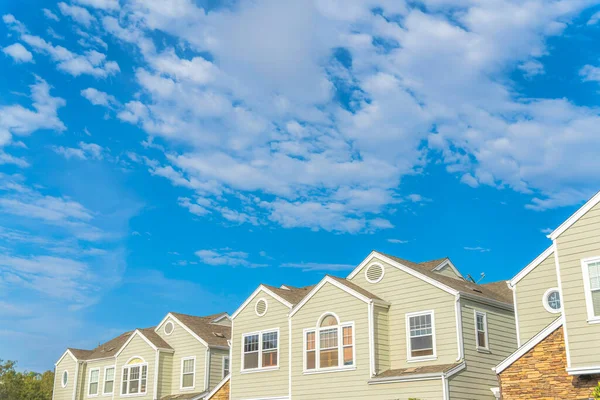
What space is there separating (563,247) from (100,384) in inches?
1244

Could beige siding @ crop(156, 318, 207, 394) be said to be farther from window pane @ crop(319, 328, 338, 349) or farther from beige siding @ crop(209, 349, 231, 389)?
window pane @ crop(319, 328, 338, 349)

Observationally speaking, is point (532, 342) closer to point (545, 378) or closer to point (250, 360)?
point (545, 378)

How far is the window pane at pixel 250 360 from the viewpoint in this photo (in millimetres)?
31673

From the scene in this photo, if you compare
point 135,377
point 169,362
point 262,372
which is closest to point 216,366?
point 169,362

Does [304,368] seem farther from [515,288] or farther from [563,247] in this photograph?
[563,247]

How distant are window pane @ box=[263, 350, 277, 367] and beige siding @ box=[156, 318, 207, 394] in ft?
21.5

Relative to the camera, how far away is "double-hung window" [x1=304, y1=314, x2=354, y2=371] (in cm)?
2748

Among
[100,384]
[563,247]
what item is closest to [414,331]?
[563,247]

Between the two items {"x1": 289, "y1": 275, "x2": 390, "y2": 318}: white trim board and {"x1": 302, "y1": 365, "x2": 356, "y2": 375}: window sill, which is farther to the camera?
{"x1": 289, "y1": 275, "x2": 390, "y2": 318}: white trim board

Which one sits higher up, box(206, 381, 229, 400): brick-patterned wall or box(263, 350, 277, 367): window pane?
Answer: box(263, 350, 277, 367): window pane

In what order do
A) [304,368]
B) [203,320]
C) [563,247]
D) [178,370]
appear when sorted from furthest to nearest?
[203,320] < [178,370] < [304,368] < [563,247]

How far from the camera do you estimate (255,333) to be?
106ft

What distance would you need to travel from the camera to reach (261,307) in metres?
32.5

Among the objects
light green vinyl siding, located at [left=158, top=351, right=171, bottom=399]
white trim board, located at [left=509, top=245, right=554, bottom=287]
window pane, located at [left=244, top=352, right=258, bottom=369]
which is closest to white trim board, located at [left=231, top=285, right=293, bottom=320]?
window pane, located at [left=244, top=352, right=258, bottom=369]
